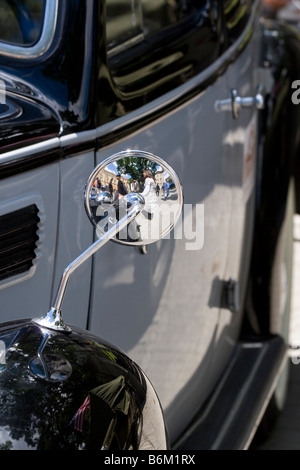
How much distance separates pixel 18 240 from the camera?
127 cm

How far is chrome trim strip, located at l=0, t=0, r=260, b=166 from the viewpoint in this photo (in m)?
1.25

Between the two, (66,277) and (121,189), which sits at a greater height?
(121,189)

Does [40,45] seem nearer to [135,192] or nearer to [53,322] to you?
[135,192]

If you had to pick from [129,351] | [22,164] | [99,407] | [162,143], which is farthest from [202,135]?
[99,407]

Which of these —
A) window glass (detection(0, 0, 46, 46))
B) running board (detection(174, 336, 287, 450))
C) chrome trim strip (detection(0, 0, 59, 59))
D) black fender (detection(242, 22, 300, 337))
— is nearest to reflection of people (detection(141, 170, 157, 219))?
chrome trim strip (detection(0, 0, 59, 59))

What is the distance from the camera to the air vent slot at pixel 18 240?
1241 millimetres

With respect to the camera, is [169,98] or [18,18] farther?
[18,18]

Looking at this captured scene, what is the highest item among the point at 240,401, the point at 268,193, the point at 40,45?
the point at 40,45

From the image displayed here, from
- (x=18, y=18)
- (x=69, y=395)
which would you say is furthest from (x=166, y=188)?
(x=18, y=18)

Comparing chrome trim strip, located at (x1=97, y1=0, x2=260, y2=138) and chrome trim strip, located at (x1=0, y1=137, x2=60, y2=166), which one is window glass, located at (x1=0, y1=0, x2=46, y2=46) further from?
chrome trim strip, located at (x1=0, y1=137, x2=60, y2=166)

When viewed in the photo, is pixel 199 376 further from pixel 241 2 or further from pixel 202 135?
pixel 241 2

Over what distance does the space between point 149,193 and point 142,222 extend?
0.05 metres

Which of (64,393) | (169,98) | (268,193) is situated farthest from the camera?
(268,193)

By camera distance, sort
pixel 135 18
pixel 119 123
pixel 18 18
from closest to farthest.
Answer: pixel 119 123, pixel 18 18, pixel 135 18
